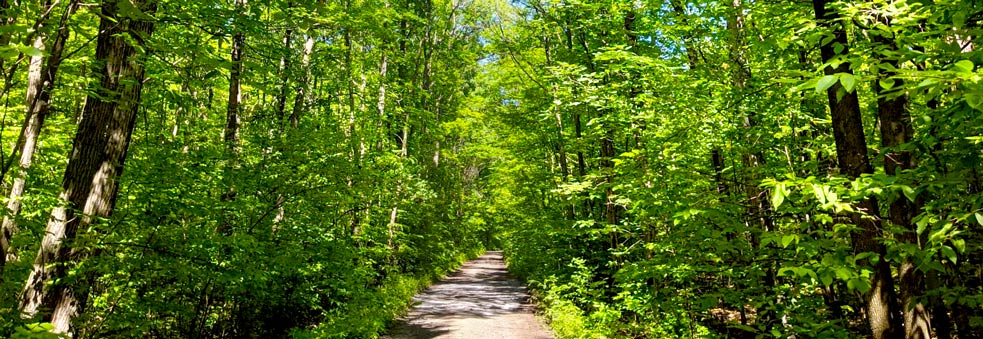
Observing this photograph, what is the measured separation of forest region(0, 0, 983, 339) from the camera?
304 centimetres

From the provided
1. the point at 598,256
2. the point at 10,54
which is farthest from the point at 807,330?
the point at 598,256

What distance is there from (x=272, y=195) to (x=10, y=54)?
6.76 meters

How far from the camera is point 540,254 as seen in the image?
57.2 feet

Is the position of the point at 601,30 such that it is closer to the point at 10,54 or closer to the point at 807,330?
the point at 807,330

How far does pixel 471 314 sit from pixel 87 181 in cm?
989

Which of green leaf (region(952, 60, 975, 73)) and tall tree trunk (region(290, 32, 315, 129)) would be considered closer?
green leaf (region(952, 60, 975, 73))

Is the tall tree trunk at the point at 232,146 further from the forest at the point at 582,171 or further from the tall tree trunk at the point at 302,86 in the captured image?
the tall tree trunk at the point at 302,86

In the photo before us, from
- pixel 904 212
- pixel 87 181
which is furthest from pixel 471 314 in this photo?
pixel 904 212

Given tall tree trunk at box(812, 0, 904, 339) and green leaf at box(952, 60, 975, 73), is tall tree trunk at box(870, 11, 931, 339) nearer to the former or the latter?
tall tree trunk at box(812, 0, 904, 339)

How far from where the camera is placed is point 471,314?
1320 centimetres

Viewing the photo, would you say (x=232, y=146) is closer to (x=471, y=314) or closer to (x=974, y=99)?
(x=471, y=314)

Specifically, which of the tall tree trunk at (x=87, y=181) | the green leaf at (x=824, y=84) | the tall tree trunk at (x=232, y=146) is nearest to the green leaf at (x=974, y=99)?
the green leaf at (x=824, y=84)

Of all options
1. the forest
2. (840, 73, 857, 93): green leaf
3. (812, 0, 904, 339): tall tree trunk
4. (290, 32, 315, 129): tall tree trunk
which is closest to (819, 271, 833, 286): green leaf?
the forest

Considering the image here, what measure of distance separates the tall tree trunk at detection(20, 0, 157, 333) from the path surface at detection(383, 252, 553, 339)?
260 inches
